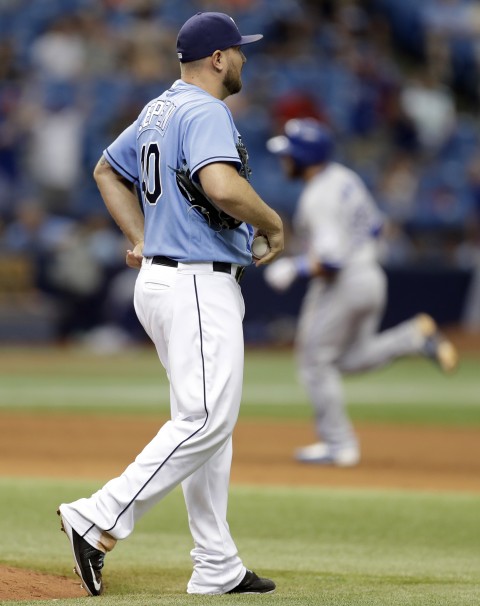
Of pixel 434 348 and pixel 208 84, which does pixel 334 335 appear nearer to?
pixel 434 348

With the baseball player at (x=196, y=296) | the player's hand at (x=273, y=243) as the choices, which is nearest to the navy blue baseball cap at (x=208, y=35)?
the baseball player at (x=196, y=296)

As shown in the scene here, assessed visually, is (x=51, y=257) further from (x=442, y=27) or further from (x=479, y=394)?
(x=442, y=27)

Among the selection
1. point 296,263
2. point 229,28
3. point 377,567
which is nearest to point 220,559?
point 377,567

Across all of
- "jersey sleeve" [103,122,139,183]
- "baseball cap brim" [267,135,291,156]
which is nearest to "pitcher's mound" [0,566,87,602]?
"jersey sleeve" [103,122,139,183]

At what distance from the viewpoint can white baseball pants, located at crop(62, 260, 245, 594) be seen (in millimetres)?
4461

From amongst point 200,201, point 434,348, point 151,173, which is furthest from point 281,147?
point 200,201

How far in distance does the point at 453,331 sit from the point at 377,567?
14.0 m

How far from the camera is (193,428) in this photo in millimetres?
4508

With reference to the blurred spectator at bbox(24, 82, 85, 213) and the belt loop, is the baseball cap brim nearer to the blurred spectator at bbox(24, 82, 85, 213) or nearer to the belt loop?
the belt loop

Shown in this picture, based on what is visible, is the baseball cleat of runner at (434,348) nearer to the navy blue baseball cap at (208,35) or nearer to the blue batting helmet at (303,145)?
the blue batting helmet at (303,145)

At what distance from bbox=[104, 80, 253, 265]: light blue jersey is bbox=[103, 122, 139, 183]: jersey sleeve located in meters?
0.13

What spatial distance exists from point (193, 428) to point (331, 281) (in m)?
4.62

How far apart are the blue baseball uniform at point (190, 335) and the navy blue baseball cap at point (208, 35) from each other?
15 cm

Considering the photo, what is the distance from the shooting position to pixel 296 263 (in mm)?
8570
